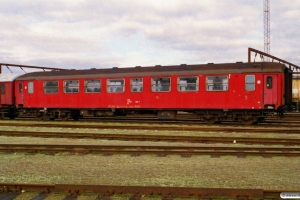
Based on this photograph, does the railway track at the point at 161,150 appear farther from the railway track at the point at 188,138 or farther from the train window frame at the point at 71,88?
the train window frame at the point at 71,88

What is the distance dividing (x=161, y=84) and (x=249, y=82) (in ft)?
17.1

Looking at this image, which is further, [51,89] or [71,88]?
[51,89]

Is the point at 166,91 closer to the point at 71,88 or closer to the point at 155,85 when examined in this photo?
the point at 155,85

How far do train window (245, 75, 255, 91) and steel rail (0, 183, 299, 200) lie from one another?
13.3 metres

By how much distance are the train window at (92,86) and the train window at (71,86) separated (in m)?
0.71

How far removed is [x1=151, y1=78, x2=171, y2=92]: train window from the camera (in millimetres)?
20391

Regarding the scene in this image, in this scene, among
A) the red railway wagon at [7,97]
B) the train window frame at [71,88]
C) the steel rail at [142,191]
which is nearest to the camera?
the steel rail at [142,191]

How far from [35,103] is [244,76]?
1484 centimetres

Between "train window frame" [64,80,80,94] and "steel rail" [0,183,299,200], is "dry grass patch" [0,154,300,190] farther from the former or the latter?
"train window frame" [64,80,80,94]

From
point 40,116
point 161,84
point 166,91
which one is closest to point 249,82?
point 166,91

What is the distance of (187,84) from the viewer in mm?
19984

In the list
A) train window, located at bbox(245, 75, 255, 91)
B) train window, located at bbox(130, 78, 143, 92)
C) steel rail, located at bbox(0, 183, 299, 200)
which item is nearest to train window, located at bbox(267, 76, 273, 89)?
train window, located at bbox(245, 75, 255, 91)

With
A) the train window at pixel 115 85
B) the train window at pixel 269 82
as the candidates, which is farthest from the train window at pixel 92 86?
the train window at pixel 269 82

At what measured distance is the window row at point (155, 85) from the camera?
19.2m
